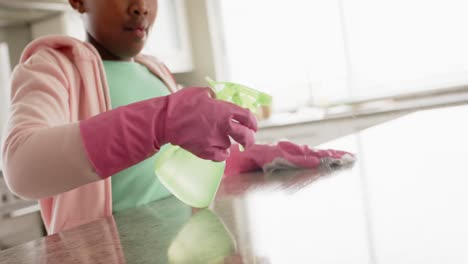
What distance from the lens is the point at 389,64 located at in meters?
2.70

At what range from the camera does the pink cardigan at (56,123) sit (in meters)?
0.64

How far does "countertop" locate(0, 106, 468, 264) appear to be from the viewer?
417mm

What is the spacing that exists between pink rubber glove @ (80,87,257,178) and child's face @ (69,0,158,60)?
0.37 metres

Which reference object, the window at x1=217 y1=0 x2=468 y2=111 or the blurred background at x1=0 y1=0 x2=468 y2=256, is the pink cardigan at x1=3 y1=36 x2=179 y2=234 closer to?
the blurred background at x1=0 y1=0 x2=468 y2=256

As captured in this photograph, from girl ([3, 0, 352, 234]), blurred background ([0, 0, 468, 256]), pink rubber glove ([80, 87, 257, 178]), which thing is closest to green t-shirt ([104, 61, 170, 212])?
girl ([3, 0, 352, 234])

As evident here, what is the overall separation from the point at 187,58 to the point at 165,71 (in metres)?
2.07

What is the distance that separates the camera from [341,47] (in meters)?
2.82

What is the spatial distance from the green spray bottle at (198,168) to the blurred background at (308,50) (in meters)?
1.37

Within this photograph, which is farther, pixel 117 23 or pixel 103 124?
pixel 117 23

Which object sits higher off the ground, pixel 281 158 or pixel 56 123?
pixel 56 123

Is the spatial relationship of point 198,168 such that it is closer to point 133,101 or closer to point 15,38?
point 133,101

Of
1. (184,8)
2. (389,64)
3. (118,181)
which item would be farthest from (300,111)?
(118,181)

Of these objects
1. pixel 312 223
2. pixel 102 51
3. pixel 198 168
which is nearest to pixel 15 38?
pixel 102 51

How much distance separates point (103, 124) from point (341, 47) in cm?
237
